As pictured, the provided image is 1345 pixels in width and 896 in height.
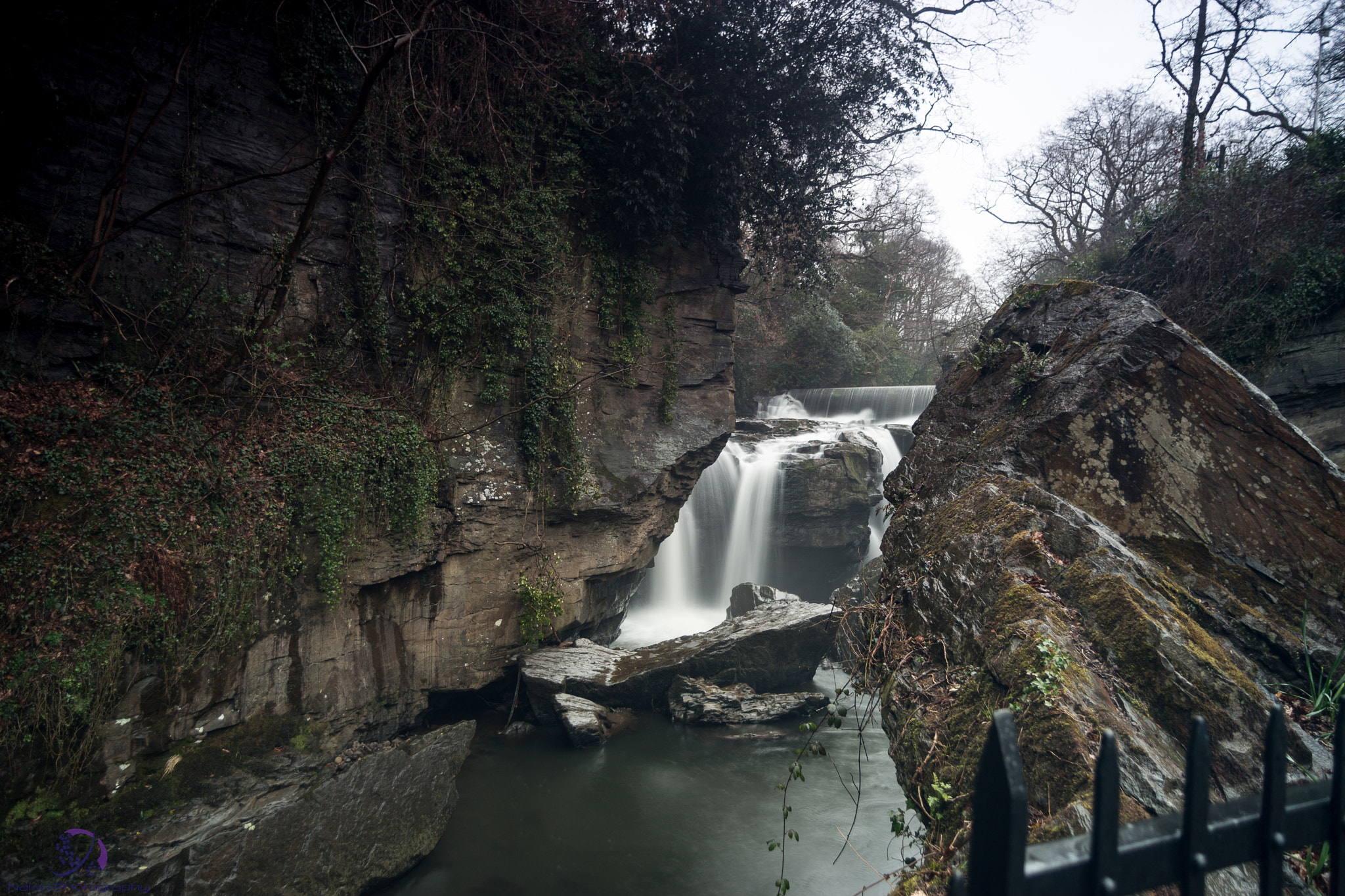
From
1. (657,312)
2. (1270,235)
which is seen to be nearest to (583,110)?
(657,312)

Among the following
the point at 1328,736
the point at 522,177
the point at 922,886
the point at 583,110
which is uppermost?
the point at 583,110

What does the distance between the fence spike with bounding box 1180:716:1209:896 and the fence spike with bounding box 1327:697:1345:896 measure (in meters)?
0.23

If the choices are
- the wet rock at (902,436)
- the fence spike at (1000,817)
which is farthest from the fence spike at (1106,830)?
the wet rock at (902,436)

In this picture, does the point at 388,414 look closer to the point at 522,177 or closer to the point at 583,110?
the point at 522,177

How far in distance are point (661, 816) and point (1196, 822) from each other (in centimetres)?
567

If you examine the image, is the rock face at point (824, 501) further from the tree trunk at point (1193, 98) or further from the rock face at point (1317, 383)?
the tree trunk at point (1193, 98)

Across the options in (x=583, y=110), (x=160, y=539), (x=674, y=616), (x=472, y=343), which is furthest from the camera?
(x=674, y=616)

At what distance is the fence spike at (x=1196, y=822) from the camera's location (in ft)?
2.88

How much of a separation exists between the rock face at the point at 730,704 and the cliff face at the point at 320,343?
5.57 feet

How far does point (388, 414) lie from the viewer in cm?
656

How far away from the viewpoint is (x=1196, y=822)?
912mm

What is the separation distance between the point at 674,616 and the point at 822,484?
387 centimetres

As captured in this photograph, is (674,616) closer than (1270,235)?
No

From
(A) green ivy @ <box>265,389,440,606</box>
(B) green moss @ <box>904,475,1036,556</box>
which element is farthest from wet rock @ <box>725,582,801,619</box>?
(B) green moss @ <box>904,475,1036,556</box>
